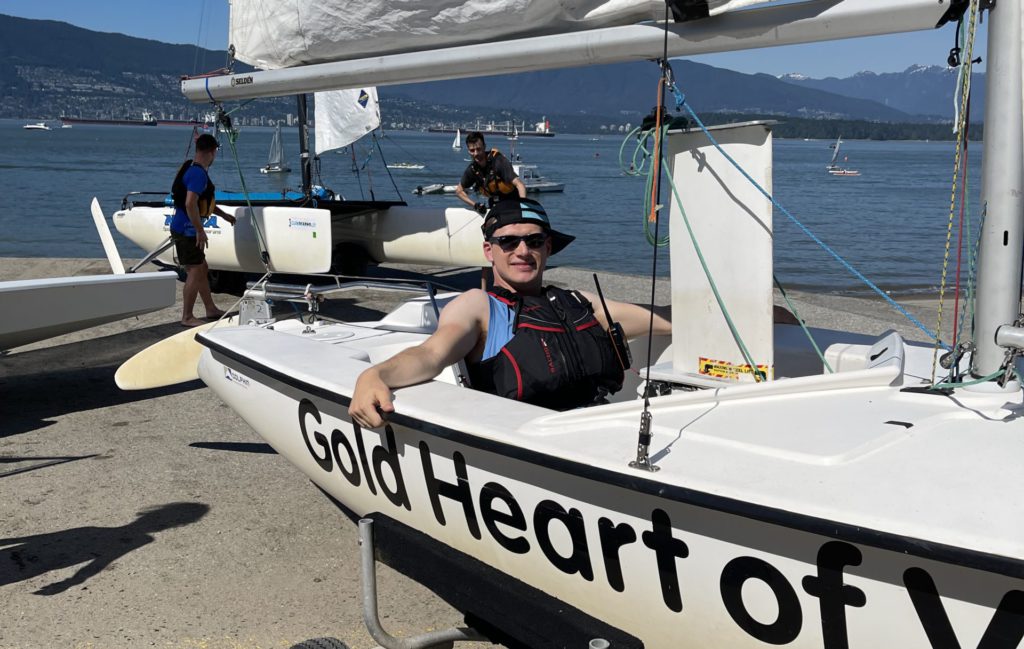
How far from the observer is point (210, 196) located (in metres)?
8.14

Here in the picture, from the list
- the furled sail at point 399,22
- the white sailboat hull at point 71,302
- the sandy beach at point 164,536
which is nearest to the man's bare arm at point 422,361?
the sandy beach at point 164,536

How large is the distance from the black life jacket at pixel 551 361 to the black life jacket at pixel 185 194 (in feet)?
18.1

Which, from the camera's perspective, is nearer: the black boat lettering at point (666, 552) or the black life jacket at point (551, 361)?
the black boat lettering at point (666, 552)

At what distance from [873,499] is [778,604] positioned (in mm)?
319

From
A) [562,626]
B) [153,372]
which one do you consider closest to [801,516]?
[562,626]

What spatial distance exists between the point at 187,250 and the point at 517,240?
5.42 meters

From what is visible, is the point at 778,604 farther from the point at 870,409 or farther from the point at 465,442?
the point at 465,442

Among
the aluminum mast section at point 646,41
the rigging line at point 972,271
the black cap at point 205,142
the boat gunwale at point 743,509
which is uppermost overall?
the aluminum mast section at point 646,41

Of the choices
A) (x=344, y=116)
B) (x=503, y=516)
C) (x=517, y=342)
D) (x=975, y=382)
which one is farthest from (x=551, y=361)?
(x=344, y=116)

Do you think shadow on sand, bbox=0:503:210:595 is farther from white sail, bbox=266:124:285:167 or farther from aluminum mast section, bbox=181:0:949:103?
white sail, bbox=266:124:285:167

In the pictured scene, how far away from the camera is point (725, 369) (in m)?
3.19

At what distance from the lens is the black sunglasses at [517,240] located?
3158 mm

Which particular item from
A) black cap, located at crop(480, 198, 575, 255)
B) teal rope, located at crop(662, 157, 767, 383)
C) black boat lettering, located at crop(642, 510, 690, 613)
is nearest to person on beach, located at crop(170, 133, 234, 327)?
black cap, located at crop(480, 198, 575, 255)

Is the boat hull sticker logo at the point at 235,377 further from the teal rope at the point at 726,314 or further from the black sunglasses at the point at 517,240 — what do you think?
the teal rope at the point at 726,314
